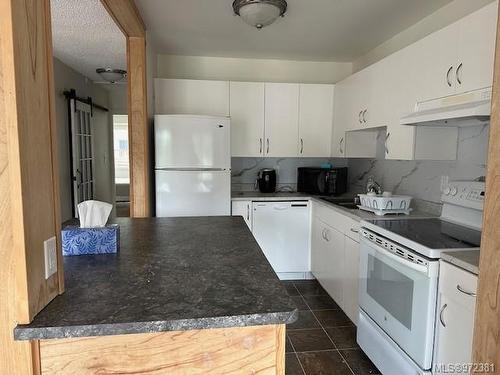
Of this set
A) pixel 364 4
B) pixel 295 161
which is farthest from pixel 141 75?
A: pixel 295 161

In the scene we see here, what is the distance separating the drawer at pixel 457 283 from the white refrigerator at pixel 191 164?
197 centimetres

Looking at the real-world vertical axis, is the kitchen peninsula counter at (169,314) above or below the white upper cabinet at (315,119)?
below

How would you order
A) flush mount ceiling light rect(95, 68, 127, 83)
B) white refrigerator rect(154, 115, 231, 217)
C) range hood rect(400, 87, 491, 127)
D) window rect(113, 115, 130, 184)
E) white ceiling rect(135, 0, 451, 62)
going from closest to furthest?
range hood rect(400, 87, 491, 127)
white ceiling rect(135, 0, 451, 62)
white refrigerator rect(154, 115, 231, 217)
flush mount ceiling light rect(95, 68, 127, 83)
window rect(113, 115, 130, 184)

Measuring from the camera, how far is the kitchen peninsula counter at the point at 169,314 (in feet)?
2.80

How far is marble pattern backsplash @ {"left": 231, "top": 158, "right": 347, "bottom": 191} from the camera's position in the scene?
3.90 metres

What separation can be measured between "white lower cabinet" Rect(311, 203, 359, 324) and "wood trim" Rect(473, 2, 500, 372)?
1.39m

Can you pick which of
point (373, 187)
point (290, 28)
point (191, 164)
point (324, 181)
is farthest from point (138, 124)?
point (373, 187)

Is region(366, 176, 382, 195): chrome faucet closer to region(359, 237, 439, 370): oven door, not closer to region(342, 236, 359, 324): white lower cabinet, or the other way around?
region(342, 236, 359, 324): white lower cabinet

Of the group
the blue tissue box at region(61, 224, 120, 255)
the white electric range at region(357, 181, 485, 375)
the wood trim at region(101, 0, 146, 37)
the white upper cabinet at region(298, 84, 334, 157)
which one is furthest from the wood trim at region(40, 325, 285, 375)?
the white upper cabinet at region(298, 84, 334, 157)

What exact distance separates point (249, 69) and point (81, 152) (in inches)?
112

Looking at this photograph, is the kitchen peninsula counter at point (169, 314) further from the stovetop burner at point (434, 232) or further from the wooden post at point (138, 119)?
the wooden post at point (138, 119)

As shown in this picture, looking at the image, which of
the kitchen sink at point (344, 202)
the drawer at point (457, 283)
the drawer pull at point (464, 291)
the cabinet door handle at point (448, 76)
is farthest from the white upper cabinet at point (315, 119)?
the drawer pull at point (464, 291)

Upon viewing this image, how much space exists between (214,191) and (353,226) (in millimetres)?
1280

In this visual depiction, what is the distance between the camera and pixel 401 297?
1.84m
